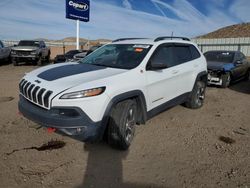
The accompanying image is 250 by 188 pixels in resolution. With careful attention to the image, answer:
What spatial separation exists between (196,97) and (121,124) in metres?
3.21

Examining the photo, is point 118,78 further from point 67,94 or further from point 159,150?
point 159,150

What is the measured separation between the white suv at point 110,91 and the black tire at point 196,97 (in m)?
0.68

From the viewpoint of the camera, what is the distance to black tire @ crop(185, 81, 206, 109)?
19.4ft

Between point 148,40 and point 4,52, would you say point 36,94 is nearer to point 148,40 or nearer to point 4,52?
Answer: point 148,40

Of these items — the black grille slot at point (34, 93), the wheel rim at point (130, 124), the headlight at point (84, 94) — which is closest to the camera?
the headlight at point (84, 94)

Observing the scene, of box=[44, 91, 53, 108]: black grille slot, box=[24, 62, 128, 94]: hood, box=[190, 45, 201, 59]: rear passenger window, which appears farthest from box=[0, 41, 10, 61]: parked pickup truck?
box=[44, 91, 53, 108]: black grille slot

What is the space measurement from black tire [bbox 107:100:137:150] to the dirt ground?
19cm

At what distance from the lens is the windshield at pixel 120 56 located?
4.16 m

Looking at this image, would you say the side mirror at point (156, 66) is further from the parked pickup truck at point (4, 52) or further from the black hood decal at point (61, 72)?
the parked pickup truck at point (4, 52)

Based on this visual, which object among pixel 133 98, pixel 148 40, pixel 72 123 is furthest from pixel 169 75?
pixel 72 123

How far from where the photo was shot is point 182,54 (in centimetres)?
543

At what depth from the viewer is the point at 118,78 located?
3.53 metres

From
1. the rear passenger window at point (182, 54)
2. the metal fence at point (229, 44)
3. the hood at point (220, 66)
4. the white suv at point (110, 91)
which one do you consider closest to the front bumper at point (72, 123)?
the white suv at point (110, 91)

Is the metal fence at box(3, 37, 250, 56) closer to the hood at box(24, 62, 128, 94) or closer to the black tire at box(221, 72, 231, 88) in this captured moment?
the black tire at box(221, 72, 231, 88)
